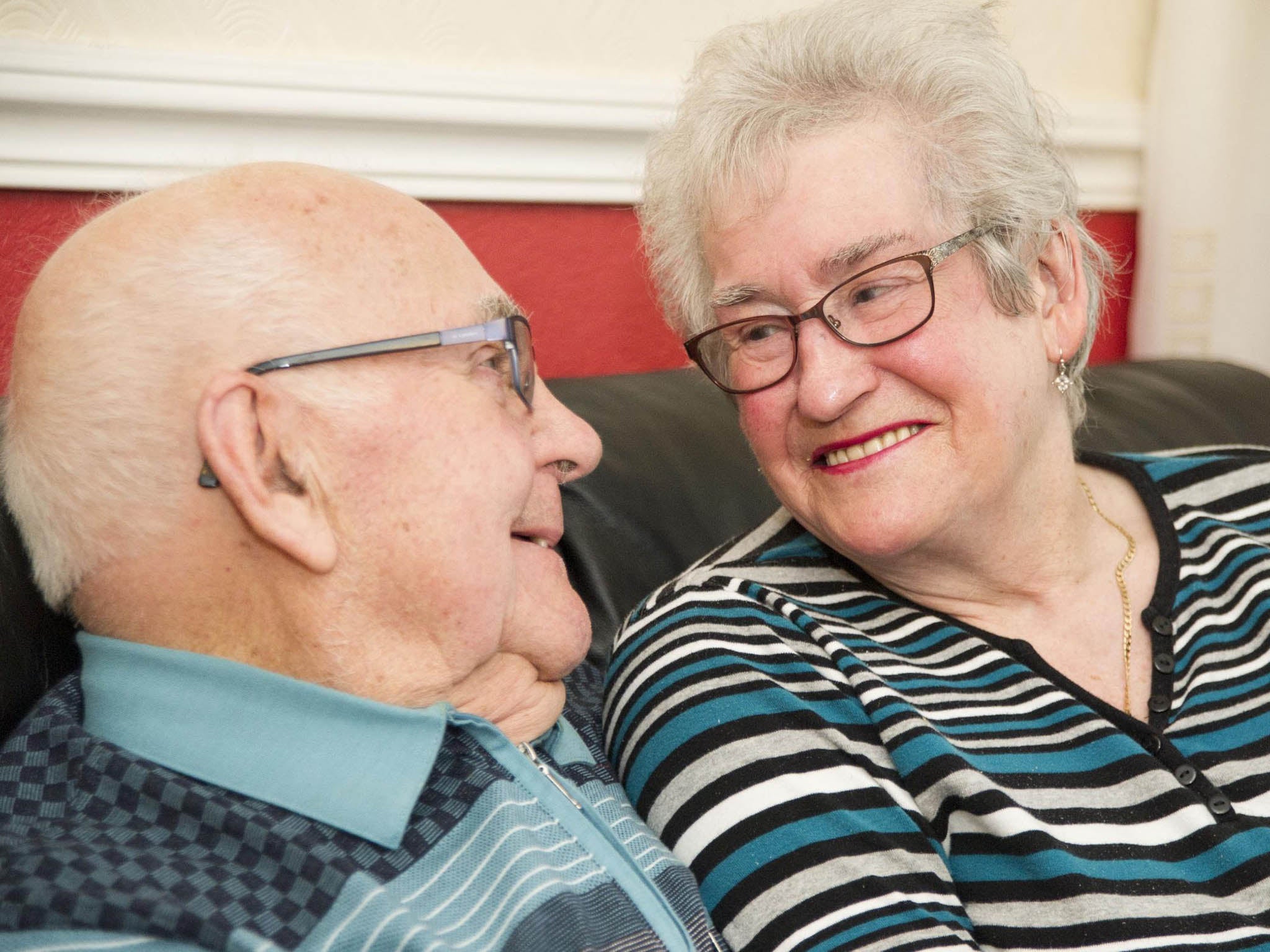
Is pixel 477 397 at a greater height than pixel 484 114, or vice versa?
pixel 484 114

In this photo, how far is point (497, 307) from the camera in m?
1.14

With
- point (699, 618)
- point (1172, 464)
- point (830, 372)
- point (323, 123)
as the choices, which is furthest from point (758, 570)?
point (323, 123)

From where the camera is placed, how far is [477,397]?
3.56 feet

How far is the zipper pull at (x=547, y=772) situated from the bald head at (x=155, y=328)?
384 millimetres

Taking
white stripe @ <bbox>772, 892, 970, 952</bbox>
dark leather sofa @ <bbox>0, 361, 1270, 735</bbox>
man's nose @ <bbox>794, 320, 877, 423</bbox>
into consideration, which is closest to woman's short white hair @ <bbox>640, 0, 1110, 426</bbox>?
man's nose @ <bbox>794, 320, 877, 423</bbox>

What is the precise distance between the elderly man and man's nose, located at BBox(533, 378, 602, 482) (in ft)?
0.34

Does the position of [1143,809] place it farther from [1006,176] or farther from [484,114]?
[484,114]

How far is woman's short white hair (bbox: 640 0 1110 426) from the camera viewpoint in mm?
1288

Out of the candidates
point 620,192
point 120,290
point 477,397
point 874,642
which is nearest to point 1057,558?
point 874,642

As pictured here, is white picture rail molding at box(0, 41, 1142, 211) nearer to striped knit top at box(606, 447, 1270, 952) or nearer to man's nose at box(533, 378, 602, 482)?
man's nose at box(533, 378, 602, 482)

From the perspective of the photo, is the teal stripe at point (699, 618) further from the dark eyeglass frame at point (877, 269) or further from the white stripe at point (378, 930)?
the white stripe at point (378, 930)

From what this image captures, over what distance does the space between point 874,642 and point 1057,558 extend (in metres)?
0.29

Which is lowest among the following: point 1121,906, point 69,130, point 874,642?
point 1121,906

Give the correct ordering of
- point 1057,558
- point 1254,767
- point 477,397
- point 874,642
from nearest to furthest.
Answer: point 477,397 → point 1254,767 → point 874,642 → point 1057,558
